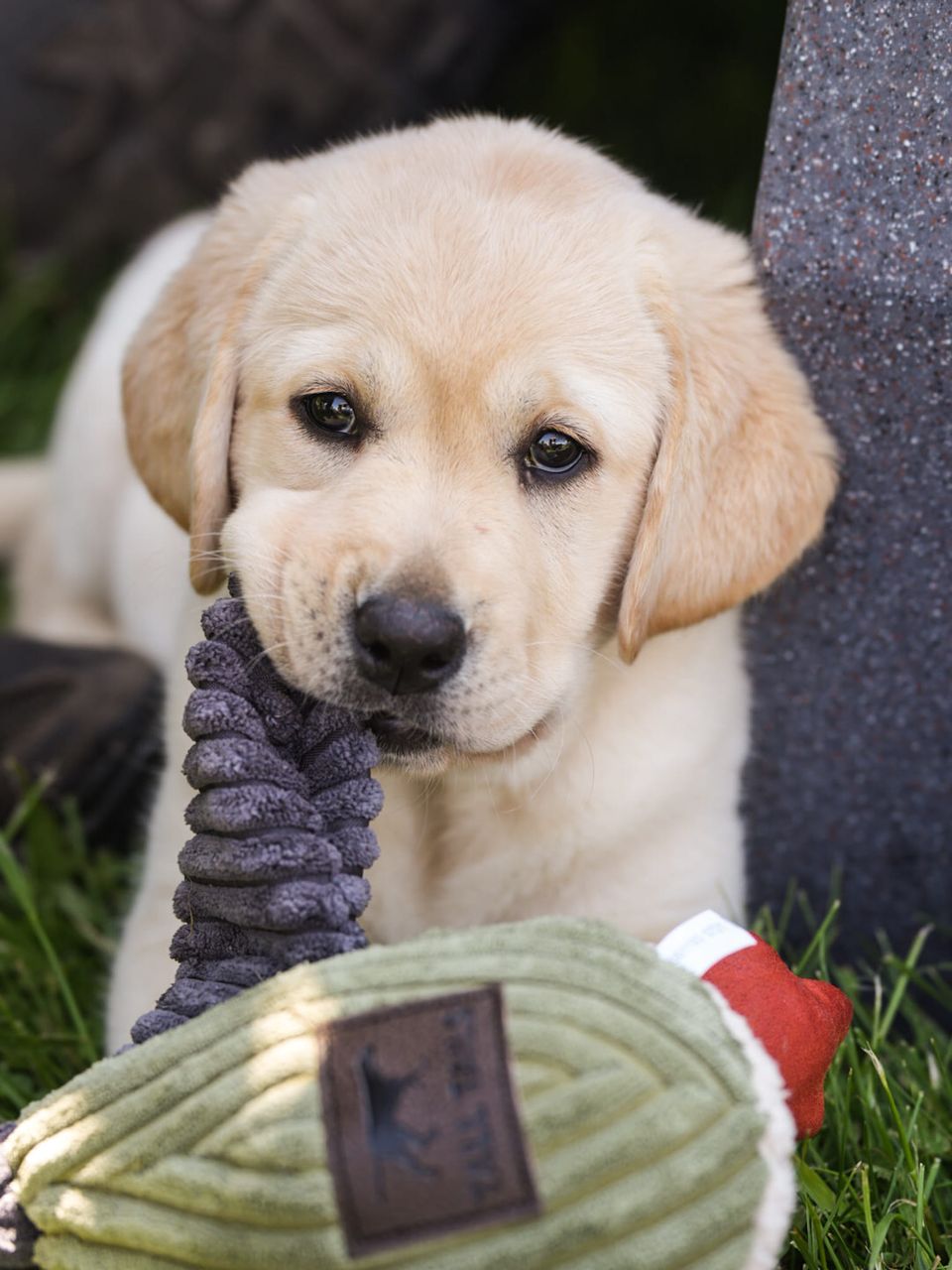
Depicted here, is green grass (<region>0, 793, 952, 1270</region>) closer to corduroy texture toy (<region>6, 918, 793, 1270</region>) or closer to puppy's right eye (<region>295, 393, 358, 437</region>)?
corduroy texture toy (<region>6, 918, 793, 1270</region>)

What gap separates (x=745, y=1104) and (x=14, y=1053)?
1555 mm

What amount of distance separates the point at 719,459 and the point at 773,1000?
98 centimetres

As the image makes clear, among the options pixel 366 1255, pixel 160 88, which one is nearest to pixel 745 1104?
pixel 366 1255

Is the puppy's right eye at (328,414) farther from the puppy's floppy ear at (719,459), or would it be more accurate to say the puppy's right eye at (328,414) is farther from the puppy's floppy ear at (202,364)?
the puppy's floppy ear at (719,459)

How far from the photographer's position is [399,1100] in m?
1.49

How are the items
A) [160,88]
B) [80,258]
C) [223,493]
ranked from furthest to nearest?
1. [80,258]
2. [160,88]
3. [223,493]

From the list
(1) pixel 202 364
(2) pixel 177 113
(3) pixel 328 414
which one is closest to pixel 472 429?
(3) pixel 328 414

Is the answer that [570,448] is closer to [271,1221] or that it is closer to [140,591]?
[271,1221]

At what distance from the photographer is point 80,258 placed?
212 inches

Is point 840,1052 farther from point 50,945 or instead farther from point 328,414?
point 50,945

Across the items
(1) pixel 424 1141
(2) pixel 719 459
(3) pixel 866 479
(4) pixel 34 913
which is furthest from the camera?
(4) pixel 34 913

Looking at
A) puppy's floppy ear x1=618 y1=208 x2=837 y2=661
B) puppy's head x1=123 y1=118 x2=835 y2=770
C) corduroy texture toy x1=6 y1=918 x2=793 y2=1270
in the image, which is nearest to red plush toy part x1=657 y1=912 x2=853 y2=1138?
corduroy texture toy x1=6 y1=918 x2=793 y2=1270

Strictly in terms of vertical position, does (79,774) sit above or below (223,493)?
below

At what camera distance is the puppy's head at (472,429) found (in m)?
2.09
